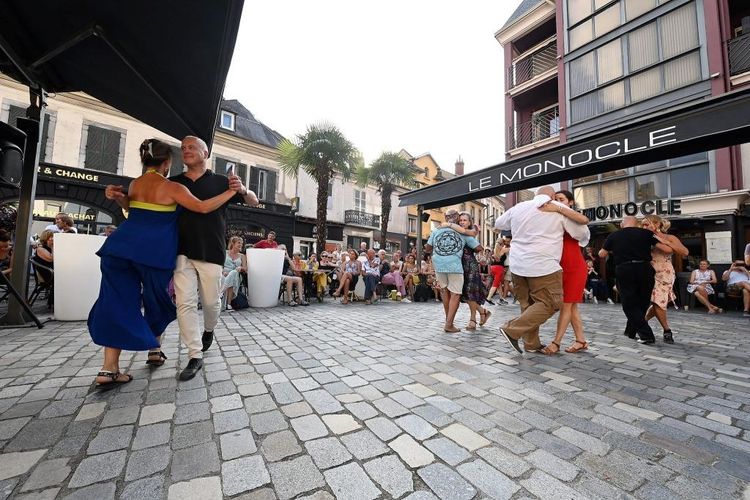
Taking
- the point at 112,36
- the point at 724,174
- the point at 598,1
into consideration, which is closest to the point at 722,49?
the point at 724,174

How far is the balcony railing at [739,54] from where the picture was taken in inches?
376

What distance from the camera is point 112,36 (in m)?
2.79

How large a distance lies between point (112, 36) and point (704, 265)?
1283 cm

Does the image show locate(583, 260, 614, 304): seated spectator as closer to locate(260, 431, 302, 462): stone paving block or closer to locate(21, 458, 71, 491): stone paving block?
A: locate(260, 431, 302, 462): stone paving block

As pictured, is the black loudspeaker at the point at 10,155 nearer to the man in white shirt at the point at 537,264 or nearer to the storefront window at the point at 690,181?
the man in white shirt at the point at 537,264

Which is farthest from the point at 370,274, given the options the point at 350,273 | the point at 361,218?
the point at 361,218

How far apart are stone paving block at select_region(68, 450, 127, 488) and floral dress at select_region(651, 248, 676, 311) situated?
5.72 m

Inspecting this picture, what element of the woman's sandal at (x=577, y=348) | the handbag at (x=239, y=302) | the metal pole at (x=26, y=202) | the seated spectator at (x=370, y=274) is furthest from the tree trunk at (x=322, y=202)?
the woman's sandal at (x=577, y=348)

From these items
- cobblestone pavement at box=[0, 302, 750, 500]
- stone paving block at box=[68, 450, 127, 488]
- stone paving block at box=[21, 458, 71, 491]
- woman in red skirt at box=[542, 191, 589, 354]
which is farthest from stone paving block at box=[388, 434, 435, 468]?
woman in red skirt at box=[542, 191, 589, 354]

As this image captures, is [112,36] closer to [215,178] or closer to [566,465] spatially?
[215,178]

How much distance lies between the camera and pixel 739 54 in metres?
9.64

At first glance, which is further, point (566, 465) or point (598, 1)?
point (598, 1)

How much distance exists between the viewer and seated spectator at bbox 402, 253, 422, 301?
33.2ft

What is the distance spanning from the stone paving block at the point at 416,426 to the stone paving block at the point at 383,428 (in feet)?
0.15
